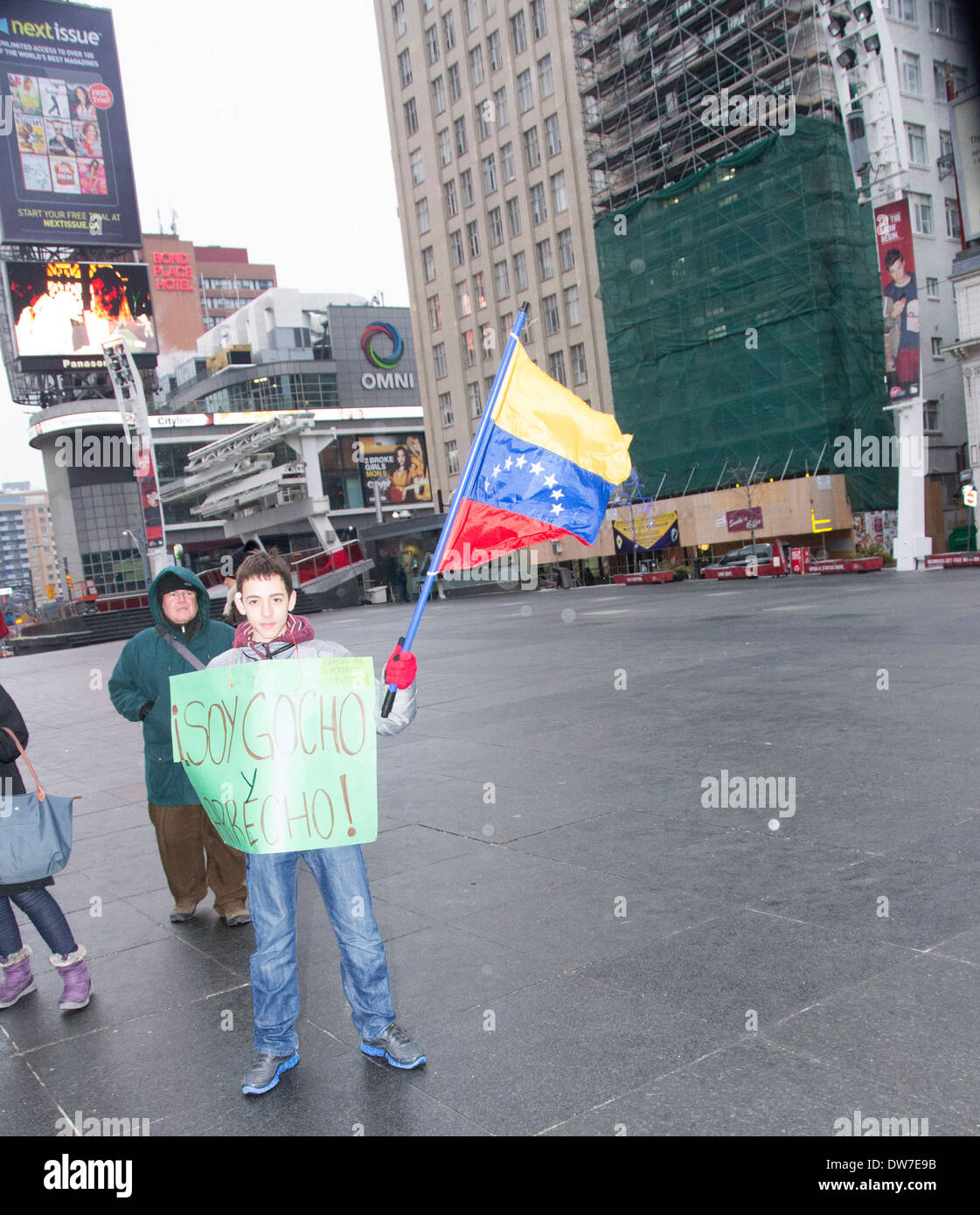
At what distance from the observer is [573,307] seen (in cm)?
5547

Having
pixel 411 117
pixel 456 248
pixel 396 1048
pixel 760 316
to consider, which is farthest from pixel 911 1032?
pixel 411 117

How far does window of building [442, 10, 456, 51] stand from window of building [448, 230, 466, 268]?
11.1 m

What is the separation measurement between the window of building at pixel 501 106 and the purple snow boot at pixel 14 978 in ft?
202

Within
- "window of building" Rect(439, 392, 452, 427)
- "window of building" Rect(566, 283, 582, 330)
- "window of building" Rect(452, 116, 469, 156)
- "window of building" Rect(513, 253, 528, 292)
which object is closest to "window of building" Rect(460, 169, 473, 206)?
"window of building" Rect(452, 116, 469, 156)

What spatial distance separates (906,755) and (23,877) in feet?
18.4

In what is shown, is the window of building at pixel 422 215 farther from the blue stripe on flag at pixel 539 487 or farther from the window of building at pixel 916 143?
the blue stripe on flag at pixel 539 487

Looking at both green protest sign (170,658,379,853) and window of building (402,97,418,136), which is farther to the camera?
window of building (402,97,418,136)

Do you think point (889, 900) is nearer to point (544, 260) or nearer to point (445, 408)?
point (544, 260)

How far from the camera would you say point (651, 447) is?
158 ft

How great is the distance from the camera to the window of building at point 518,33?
56650 millimetres

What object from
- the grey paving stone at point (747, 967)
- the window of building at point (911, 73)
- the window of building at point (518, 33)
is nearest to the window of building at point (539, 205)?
the window of building at point (518, 33)

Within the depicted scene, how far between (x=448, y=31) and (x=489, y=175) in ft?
32.6

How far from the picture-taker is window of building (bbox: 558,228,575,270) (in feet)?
180

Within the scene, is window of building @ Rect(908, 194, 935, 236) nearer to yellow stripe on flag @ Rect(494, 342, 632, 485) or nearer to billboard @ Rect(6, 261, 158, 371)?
billboard @ Rect(6, 261, 158, 371)
